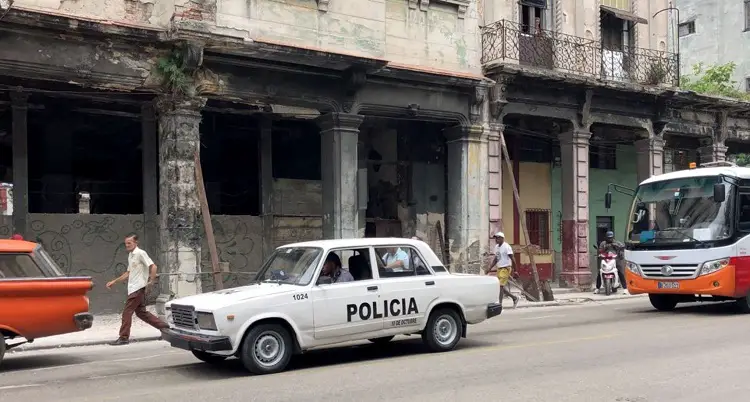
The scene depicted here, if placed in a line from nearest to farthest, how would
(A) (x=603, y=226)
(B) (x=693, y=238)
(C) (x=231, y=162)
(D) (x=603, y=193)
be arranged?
(B) (x=693, y=238) < (C) (x=231, y=162) < (A) (x=603, y=226) < (D) (x=603, y=193)

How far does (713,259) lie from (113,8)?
12797 mm

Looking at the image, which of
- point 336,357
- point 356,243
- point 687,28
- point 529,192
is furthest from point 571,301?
point 687,28

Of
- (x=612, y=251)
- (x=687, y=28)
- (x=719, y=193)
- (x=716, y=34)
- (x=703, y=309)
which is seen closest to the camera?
(x=719, y=193)

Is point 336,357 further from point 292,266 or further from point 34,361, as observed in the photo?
point 34,361

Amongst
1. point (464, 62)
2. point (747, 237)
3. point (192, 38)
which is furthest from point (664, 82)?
point (192, 38)

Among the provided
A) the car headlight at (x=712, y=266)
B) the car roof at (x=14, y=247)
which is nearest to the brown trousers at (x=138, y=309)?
the car roof at (x=14, y=247)

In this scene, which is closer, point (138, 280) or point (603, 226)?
point (138, 280)

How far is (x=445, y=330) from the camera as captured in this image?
10.4m

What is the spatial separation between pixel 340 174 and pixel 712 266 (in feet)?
27.2

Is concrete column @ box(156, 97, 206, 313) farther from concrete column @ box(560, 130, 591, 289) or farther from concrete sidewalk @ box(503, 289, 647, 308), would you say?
concrete column @ box(560, 130, 591, 289)

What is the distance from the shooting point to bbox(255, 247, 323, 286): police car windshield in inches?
371

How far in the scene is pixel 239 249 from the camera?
59.9 ft

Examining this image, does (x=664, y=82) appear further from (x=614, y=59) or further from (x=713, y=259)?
(x=713, y=259)

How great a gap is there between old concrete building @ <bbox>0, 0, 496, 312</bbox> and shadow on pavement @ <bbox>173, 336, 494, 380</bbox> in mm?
6074
